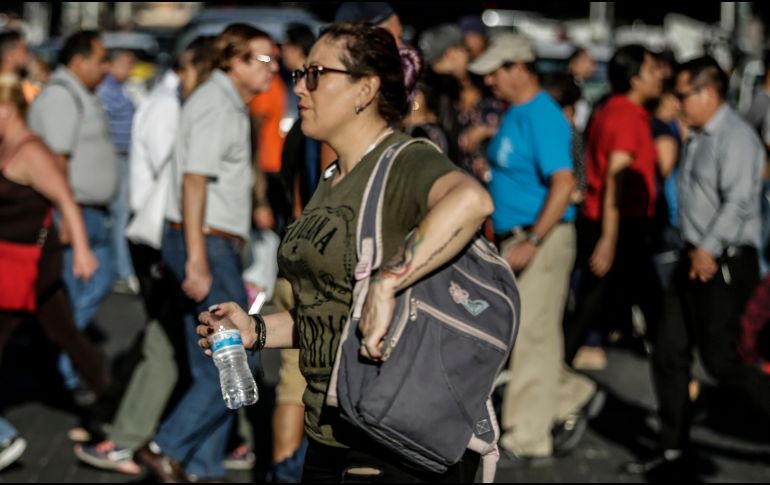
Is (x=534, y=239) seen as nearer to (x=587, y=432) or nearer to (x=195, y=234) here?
(x=587, y=432)

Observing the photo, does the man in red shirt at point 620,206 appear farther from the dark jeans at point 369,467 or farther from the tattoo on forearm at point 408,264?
the tattoo on forearm at point 408,264

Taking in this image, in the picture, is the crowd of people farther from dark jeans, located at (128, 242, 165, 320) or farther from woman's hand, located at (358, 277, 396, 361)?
woman's hand, located at (358, 277, 396, 361)

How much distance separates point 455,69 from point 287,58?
131 cm

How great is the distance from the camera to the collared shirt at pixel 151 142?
7.07 m

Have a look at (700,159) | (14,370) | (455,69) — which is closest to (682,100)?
(700,159)

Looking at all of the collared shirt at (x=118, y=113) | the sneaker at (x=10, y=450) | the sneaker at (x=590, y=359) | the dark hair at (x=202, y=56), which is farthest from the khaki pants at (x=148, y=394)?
the collared shirt at (x=118, y=113)

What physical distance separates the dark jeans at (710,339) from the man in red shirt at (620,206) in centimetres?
44

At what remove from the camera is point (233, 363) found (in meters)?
3.58

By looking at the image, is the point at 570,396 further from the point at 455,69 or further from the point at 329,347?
the point at 329,347

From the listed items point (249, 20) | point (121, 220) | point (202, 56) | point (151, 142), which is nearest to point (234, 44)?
point (202, 56)

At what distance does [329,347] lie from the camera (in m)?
3.69

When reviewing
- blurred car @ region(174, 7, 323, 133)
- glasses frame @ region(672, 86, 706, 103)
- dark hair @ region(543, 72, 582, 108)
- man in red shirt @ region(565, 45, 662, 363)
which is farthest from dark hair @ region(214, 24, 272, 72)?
blurred car @ region(174, 7, 323, 133)

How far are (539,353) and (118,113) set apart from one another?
21.1 feet

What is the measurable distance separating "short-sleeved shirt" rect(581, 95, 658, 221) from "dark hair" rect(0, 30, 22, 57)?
6074 millimetres
